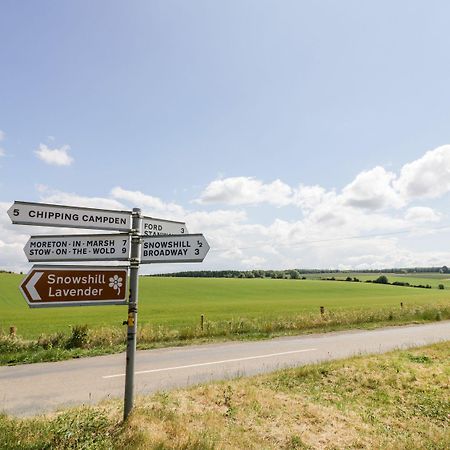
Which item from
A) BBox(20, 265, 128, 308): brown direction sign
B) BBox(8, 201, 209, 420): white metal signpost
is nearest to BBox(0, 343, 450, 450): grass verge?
BBox(8, 201, 209, 420): white metal signpost

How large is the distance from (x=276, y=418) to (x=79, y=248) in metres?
3.89

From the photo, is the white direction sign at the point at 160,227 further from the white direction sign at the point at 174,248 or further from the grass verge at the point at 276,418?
the grass verge at the point at 276,418

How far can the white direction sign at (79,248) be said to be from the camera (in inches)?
197

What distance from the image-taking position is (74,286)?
4875mm

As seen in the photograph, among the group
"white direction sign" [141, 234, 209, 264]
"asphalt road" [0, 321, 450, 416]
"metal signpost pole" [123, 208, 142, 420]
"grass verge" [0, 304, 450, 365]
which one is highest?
"white direction sign" [141, 234, 209, 264]

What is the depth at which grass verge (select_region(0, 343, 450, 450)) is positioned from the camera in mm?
4652

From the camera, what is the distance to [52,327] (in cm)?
2414

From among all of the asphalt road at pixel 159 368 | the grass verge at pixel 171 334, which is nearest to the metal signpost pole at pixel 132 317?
the asphalt road at pixel 159 368

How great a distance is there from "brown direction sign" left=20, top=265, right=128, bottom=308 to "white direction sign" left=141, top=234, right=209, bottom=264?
1.29 ft

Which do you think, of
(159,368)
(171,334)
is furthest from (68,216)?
(171,334)

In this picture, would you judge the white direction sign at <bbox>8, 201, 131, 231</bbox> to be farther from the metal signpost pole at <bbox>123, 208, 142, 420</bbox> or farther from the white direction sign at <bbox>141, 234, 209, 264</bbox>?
the white direction sign at <bbox>141, 234, 209, 264</bbox>

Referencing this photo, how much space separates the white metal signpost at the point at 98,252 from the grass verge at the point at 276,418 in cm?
63

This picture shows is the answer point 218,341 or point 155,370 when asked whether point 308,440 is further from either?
point 218,341

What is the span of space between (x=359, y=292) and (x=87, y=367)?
6361 centimetres
